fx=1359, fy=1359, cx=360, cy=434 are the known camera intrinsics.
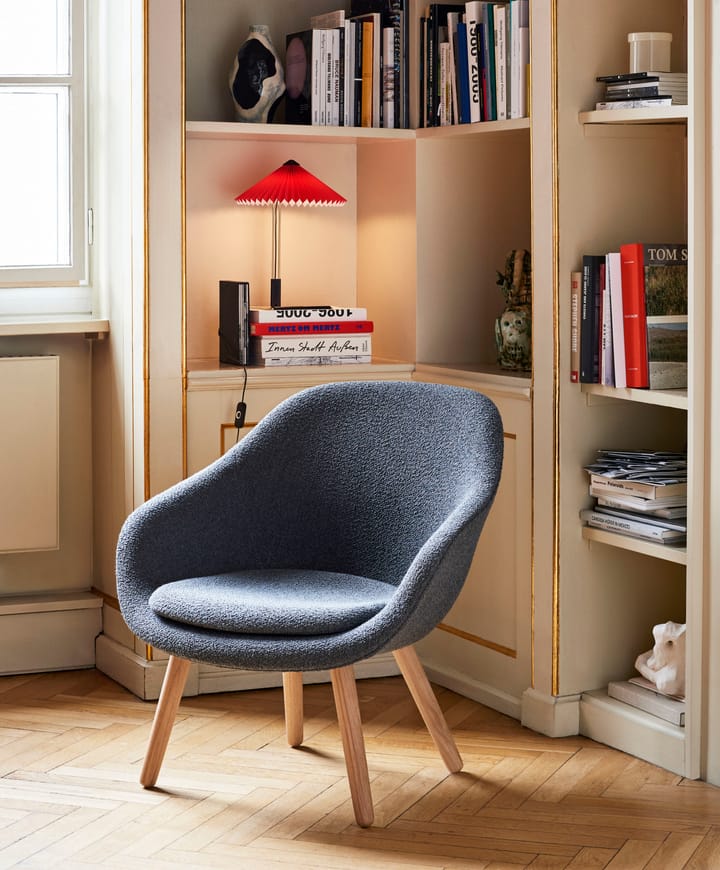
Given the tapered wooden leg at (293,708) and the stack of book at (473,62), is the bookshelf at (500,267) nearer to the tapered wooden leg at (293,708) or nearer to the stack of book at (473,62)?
the stack of book at (473,62)

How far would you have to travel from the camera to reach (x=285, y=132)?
3.40 meters

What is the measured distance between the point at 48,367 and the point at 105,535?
469mm

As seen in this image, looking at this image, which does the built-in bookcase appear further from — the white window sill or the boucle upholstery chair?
the white window sill

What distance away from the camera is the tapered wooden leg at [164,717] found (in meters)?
2.71

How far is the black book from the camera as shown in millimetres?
2967

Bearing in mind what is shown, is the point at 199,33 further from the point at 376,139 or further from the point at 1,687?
the point at 1,687

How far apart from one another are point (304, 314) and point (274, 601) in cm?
106

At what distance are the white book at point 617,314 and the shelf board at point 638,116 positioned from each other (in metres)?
0.29

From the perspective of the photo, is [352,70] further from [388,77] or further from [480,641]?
[480,641]

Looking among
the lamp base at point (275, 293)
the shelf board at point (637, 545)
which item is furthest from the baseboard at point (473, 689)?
the lamp base at point (275, 293)

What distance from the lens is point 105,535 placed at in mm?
3609

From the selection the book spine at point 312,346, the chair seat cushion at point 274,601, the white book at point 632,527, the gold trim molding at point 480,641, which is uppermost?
the book spine at point 312,346

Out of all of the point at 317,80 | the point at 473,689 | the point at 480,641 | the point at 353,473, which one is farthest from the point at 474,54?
the point at 473,689

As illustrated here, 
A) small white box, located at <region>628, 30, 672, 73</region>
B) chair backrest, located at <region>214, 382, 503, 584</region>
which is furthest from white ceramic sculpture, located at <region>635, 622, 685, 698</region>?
small white box, located at <region>628, 30, 672, 73</region>
